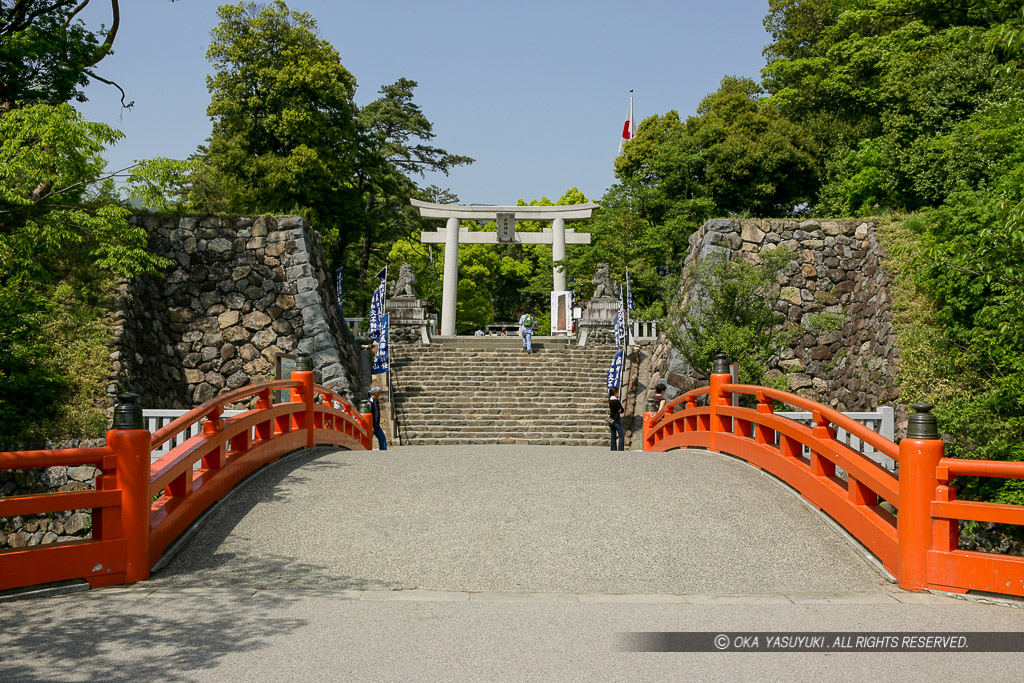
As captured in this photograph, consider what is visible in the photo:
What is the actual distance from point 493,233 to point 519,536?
2293 centimetres

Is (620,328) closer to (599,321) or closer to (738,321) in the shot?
(599,321)

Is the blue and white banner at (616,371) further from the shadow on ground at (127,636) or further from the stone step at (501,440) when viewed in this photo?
the shadow on ground at (127,636)

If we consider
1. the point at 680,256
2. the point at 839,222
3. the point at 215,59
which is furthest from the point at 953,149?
the point at 215,59

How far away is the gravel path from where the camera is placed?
508 cm

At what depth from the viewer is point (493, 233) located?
28031 millimetres

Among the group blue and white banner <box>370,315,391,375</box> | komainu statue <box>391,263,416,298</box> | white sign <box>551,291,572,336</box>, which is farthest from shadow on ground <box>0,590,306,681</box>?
white sign <box>551,291,572,336</box>

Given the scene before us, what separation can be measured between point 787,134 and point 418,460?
21.7m

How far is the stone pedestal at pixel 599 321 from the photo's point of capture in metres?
23.6

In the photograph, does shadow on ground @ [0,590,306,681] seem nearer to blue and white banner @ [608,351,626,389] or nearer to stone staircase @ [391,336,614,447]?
stone staircase @ [391,336,614,447]

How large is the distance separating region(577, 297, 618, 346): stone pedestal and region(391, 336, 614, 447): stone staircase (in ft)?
2.08

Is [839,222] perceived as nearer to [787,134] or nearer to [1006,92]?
[1006,92]

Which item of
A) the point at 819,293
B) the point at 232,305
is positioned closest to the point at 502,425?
the point at 232,305

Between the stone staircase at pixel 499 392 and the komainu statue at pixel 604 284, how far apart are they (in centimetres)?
200

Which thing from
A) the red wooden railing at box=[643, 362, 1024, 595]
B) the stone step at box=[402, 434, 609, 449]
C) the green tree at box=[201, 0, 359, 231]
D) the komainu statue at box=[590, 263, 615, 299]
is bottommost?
the stone step at box=[402, 434, 609, 449]
